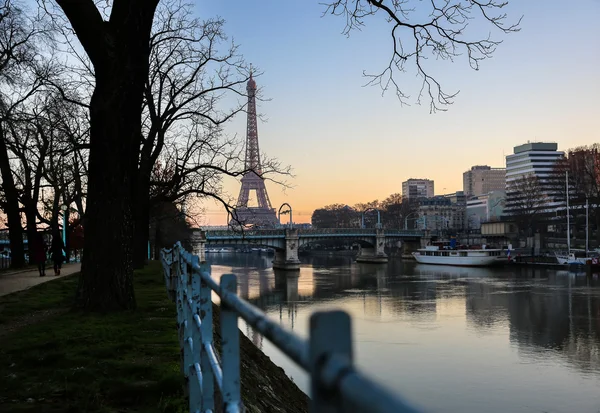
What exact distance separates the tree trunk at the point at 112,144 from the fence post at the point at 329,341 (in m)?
9.10

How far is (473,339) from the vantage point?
81.4ft

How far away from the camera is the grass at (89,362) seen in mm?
5000

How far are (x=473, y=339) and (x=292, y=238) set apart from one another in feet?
172

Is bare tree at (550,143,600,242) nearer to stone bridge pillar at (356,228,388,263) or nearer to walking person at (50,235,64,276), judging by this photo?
stone bridge pillar at (356,228,388,263)

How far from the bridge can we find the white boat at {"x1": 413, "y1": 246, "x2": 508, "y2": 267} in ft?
28.4

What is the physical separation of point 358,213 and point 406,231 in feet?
156

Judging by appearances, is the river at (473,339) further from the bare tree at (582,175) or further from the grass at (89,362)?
the bare tree at (582,175)

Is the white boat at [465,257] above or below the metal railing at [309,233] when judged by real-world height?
below

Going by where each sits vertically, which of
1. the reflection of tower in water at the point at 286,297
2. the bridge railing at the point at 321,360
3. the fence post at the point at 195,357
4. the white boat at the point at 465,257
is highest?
the bridge railing at the point at 321,360

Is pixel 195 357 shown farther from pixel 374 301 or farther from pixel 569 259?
pixel 569 259

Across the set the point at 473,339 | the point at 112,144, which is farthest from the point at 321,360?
the point at 473,339

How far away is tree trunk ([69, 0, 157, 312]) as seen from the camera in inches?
369

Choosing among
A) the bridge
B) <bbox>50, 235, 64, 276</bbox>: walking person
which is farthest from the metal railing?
<bbox>50, 235, 64, 276</bbox>: walking person

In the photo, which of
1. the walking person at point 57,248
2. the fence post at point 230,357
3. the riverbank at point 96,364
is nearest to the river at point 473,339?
the riverbank at point 96,364
